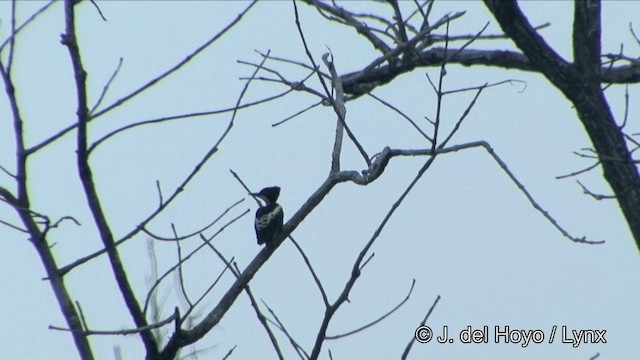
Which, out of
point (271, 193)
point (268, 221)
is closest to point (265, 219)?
point (268, 221)

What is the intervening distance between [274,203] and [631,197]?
12.9ft

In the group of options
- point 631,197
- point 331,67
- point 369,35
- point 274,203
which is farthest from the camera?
point 274,203

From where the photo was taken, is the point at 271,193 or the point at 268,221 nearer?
the point at 268,221

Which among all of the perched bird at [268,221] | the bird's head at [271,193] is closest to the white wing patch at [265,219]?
the perched bird at [268,221]

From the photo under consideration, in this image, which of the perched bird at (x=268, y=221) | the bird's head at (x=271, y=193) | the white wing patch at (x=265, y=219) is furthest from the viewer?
the bird's head at (x=271, y=193)

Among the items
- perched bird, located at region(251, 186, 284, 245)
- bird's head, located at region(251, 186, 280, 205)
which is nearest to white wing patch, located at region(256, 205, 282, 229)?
perched bird, located at region(251, 186, 284, 245)

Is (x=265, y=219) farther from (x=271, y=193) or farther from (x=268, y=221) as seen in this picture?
(x=271, y=193)

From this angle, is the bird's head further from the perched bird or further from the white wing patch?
the white wing patch

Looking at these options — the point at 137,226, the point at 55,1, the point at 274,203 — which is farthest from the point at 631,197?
the point at 274,203

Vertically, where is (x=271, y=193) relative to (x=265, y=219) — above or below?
above

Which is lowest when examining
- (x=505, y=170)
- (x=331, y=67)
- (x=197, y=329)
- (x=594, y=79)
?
(x=197, y=329)

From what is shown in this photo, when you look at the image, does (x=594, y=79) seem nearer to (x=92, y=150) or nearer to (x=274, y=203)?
(x=92, y=150)

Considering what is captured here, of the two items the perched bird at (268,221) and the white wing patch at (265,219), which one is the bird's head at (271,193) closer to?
the perched bird at (268,221)

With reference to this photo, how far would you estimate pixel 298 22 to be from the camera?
353 centimetres
